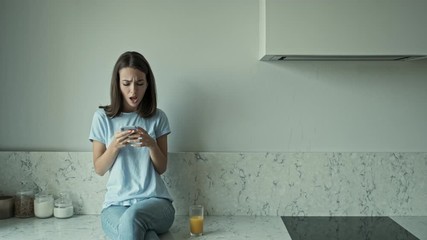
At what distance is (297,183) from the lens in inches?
78.6

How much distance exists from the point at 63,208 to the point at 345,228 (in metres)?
1.16

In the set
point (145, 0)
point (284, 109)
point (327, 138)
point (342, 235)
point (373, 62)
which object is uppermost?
point (145, 0)

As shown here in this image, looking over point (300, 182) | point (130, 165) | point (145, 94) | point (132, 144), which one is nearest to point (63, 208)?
point (130, 165)

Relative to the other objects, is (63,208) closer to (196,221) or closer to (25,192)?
(25,192)

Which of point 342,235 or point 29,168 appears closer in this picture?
point 342,235

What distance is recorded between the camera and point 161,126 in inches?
74.4

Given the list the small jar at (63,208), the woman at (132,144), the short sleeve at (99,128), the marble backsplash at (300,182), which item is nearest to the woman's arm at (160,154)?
the woman at (132,144)

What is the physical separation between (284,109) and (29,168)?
1146 millimetres

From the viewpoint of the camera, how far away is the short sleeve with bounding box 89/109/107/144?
1863mm

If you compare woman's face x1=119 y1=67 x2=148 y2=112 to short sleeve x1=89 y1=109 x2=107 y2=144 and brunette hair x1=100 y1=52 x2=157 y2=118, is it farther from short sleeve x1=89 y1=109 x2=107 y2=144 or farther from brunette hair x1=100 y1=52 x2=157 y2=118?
short sleeve x1=89 y1=109 x2=107 y2=144

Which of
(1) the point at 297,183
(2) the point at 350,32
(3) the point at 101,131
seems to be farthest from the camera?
(1) the point at 297,183

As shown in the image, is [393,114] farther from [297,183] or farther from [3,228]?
[3,228]

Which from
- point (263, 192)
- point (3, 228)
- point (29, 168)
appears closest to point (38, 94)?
point (29, 168)

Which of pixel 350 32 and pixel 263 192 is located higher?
pixel 350 32
